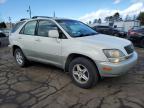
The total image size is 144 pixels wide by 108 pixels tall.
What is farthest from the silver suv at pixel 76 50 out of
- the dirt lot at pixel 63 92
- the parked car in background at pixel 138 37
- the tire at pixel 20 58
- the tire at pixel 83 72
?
the parked car in background at pixel 138 37

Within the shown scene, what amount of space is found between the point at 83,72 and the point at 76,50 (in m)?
0.56

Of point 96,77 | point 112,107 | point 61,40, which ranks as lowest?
point 112,107

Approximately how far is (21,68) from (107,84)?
10.8 feet

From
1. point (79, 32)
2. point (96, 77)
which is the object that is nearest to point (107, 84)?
point (96, 77)

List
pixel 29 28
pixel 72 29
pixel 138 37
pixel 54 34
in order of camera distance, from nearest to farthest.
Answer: pixel 54 34 → pixel 72 29 → pixel 29 28 → pixel 138 37

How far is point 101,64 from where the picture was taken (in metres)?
3.56

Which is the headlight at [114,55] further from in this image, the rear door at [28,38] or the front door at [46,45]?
the rear door at [28,38]

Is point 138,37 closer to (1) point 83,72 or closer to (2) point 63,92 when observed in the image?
(1) point 83,72

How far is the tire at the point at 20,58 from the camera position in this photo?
588 centimetres

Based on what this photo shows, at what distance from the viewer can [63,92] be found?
3895mm

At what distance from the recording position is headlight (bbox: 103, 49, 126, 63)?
353 cm

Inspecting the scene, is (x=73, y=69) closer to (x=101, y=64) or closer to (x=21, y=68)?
(x=101, y=64)

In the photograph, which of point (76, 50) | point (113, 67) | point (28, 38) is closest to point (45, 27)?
point (28, 38)

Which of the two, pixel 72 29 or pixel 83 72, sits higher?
pixel 72 29
